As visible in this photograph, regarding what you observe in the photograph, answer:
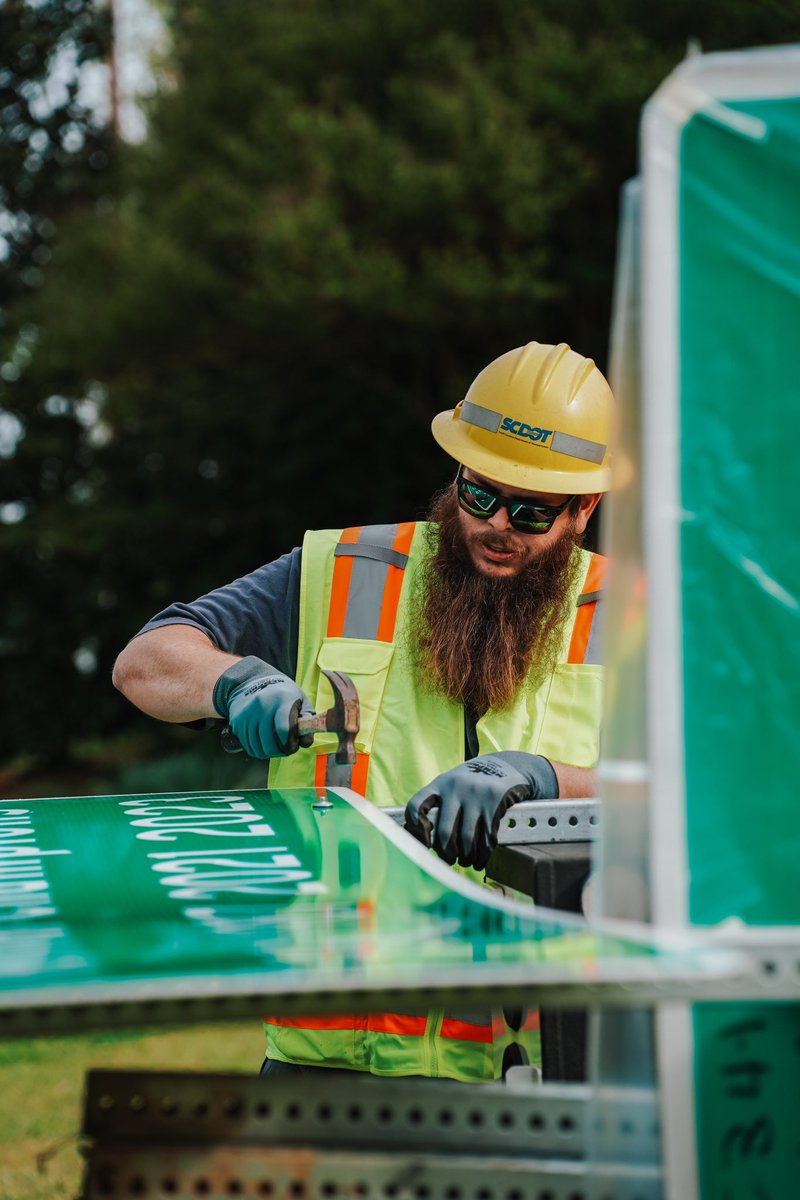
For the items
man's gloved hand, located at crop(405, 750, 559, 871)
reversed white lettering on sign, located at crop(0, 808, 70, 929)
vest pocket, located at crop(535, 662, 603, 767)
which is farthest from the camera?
vest pocket, located at crop(535, 662, 603, 767)

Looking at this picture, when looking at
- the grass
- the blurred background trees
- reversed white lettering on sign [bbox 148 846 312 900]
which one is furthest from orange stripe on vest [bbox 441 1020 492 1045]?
the blurred background trees

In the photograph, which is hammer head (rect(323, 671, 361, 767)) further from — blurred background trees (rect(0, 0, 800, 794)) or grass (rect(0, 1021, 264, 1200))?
blurred background trees (rect(0, 0, 800, 794))

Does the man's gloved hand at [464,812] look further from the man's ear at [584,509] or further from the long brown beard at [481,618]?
the man's ear at [584,509]

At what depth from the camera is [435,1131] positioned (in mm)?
1646

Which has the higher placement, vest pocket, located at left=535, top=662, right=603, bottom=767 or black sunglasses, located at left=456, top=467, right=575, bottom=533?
black sunglasses, located at left=456, top=467, right=575, bottom=533

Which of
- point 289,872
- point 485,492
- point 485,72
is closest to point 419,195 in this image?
point 485,72

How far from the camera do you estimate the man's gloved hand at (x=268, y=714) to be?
2.63m

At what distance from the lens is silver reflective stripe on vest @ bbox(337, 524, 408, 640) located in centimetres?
305

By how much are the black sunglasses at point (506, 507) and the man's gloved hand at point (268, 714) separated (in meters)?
0.65

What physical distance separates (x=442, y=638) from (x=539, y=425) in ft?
1.76

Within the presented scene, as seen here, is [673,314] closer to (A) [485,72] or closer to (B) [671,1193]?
(B) [671,1193]

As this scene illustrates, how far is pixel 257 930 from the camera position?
5.30 feet


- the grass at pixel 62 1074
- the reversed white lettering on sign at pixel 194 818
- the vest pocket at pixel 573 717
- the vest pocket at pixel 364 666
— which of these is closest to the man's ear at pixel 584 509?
the vest pocket at pixel 573 717

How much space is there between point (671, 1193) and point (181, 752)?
12.3 meters
